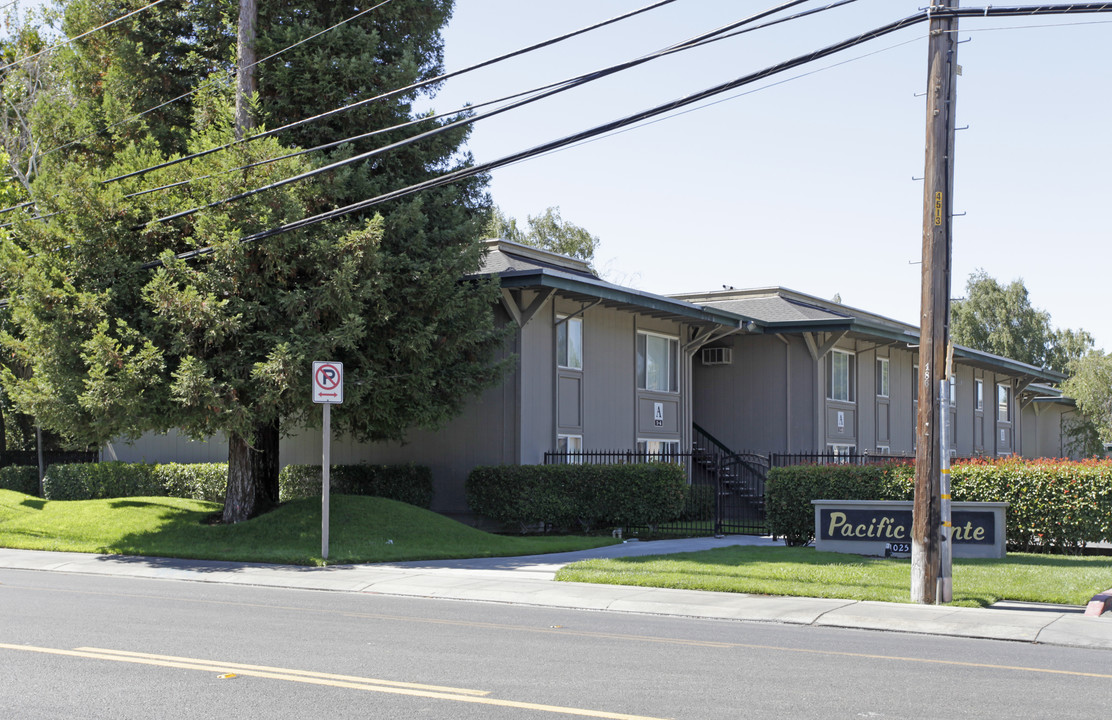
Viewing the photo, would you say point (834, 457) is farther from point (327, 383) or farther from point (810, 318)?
point (327, 383)

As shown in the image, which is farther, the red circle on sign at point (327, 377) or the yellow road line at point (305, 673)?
the red circle on sign at point (327, 377)

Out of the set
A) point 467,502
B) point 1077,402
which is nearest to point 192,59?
point 467,502

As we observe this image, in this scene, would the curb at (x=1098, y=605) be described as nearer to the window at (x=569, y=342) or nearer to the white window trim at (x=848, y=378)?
the window at (x=569, y=342)

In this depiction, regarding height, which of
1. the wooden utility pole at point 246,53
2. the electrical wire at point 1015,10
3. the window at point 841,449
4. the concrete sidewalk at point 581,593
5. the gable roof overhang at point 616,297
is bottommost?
the concrete sidewalk at point 581,593

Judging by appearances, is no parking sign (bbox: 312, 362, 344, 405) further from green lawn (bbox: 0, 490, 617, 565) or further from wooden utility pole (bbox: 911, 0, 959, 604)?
wooden utility pole (bbox: 911, 0, 959, 604)

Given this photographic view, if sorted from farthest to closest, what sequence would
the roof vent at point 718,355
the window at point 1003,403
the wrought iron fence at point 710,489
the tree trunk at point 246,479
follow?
the window at point 1003,403 < the roof vent at point 718,355 < the wrought iron fence at point 710,489 < the tree trunk at point 246,479

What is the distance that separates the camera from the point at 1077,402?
51.8 metres

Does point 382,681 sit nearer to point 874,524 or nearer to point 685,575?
point 685,575

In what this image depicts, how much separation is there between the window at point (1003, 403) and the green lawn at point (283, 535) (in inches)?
1248

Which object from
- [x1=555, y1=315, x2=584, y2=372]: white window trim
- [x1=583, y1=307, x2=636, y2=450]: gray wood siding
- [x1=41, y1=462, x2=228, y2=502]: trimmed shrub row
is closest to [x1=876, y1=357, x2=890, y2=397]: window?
[x1=583, y1=307, x2=636, y2=450]: gray wood siding

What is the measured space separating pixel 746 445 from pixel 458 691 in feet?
85.2

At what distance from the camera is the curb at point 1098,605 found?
39.8 ft

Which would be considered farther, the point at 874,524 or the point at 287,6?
the point at 287,6

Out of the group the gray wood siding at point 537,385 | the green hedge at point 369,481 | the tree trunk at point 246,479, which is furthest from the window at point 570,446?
the tree trunk at point 246,479
